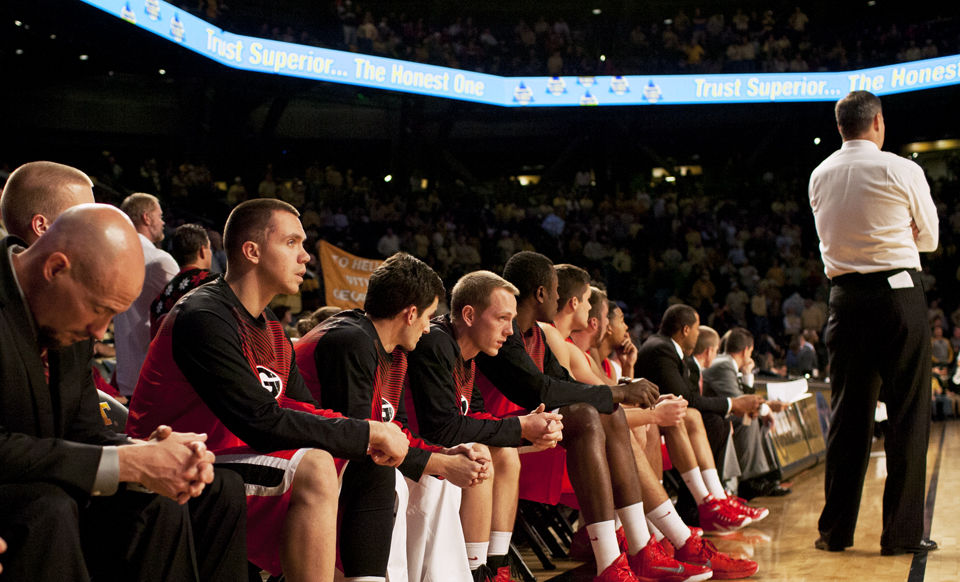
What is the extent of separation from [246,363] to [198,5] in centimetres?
1448

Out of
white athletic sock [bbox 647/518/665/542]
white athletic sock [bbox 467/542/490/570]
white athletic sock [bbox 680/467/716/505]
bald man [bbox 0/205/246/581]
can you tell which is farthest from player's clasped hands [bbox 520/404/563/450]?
white athletic sock [bbox 680/467/716/505]

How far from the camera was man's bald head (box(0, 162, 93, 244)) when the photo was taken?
105 inches

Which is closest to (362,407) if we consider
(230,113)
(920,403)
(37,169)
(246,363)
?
(246,363)

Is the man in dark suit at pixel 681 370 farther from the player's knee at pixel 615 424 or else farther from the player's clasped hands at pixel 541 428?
the player's clasped hands at pixel 541 428

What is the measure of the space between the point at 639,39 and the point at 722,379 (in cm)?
1652

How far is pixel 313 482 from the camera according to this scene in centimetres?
237

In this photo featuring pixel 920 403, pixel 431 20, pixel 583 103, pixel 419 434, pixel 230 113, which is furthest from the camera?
pixel 431 20

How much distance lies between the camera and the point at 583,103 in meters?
20.2

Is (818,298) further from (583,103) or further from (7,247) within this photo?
(7,247)

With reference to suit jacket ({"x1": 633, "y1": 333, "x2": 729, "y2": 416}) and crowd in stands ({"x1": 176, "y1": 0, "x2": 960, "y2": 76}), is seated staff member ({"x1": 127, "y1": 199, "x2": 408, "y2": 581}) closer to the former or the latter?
suit jacket ({"x1": 633, "y1": 333, "x2": 729, "y2": 416})

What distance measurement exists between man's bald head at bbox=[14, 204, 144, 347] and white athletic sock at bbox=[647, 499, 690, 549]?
2.86m

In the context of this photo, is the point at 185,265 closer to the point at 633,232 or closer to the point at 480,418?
the point at 480,418

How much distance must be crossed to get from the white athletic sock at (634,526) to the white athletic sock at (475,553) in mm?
844

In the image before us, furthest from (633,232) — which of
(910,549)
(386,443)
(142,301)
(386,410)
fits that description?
(386,443)
